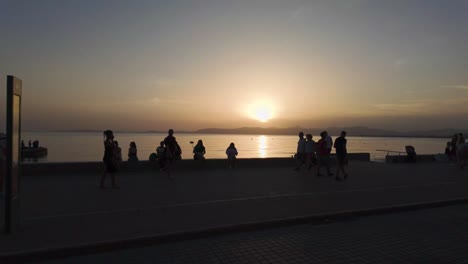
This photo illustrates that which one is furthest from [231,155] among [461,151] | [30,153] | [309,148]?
[30,153]

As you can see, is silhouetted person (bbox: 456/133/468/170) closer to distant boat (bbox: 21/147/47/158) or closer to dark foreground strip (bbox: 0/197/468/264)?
dark foreground strip (bbox: 0/197/468/264)

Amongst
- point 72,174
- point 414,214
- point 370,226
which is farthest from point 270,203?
point 72,174

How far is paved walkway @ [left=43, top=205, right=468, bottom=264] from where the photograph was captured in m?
5.12

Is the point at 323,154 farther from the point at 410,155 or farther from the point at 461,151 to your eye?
the point at 410,155

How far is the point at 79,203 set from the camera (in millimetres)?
8352

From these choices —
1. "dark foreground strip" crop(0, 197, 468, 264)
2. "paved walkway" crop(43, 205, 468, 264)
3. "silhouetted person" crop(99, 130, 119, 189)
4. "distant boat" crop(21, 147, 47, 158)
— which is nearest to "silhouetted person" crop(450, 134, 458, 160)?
"dark foreground strip" crop(0, 197, 468, 264)

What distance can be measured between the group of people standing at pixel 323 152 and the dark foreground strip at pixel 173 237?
200 inches

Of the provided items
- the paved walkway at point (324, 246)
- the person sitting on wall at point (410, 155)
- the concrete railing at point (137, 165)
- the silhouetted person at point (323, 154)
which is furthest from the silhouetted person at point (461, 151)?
the paved walkway at point (324, 246)

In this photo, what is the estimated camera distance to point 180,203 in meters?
8.46

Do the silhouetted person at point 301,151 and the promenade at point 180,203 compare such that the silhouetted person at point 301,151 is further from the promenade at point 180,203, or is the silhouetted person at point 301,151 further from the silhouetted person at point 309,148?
the promenade at point 180,203

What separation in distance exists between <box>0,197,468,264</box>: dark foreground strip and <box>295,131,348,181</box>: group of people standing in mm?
5092

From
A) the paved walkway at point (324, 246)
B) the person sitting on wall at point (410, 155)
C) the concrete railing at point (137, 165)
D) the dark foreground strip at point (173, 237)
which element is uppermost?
the person sitting on wall at point (410, 155)

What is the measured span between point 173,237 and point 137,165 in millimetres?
9503

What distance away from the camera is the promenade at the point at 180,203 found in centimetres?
571
